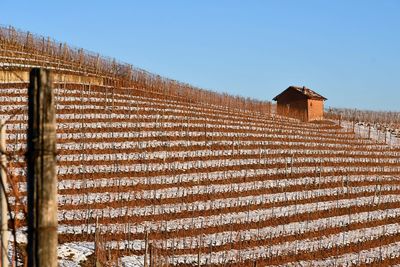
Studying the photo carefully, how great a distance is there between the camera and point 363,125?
51.3 meters

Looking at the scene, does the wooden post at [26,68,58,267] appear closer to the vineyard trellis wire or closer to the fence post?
the fence post

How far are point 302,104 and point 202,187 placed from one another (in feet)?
94.2

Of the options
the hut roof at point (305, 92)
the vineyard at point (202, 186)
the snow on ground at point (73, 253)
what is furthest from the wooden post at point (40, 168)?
the hut roof at point (305, 92)

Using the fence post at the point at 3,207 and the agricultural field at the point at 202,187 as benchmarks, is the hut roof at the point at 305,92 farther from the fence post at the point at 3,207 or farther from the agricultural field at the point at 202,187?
the fence post at the point at 3,207

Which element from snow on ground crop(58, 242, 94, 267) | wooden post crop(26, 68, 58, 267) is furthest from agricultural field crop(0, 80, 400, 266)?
wooden post crop(26, 68, 58, 267)

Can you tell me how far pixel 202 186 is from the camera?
2420cm

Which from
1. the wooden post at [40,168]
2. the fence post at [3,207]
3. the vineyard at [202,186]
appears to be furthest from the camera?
the vineyard at [202,186]

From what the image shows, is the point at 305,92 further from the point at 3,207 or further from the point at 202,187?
the point at 3,207

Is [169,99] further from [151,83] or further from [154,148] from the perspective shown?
[154,148]

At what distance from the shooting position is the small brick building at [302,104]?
49344 mm

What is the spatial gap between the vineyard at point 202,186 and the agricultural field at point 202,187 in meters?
0.07

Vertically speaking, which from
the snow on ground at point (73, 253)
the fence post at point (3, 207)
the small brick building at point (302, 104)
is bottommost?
the snow on ground at point (73, 253)

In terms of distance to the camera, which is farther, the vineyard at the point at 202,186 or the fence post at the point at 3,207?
the vineyard at the point at 202,186

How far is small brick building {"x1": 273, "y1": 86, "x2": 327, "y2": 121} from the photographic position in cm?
4934
